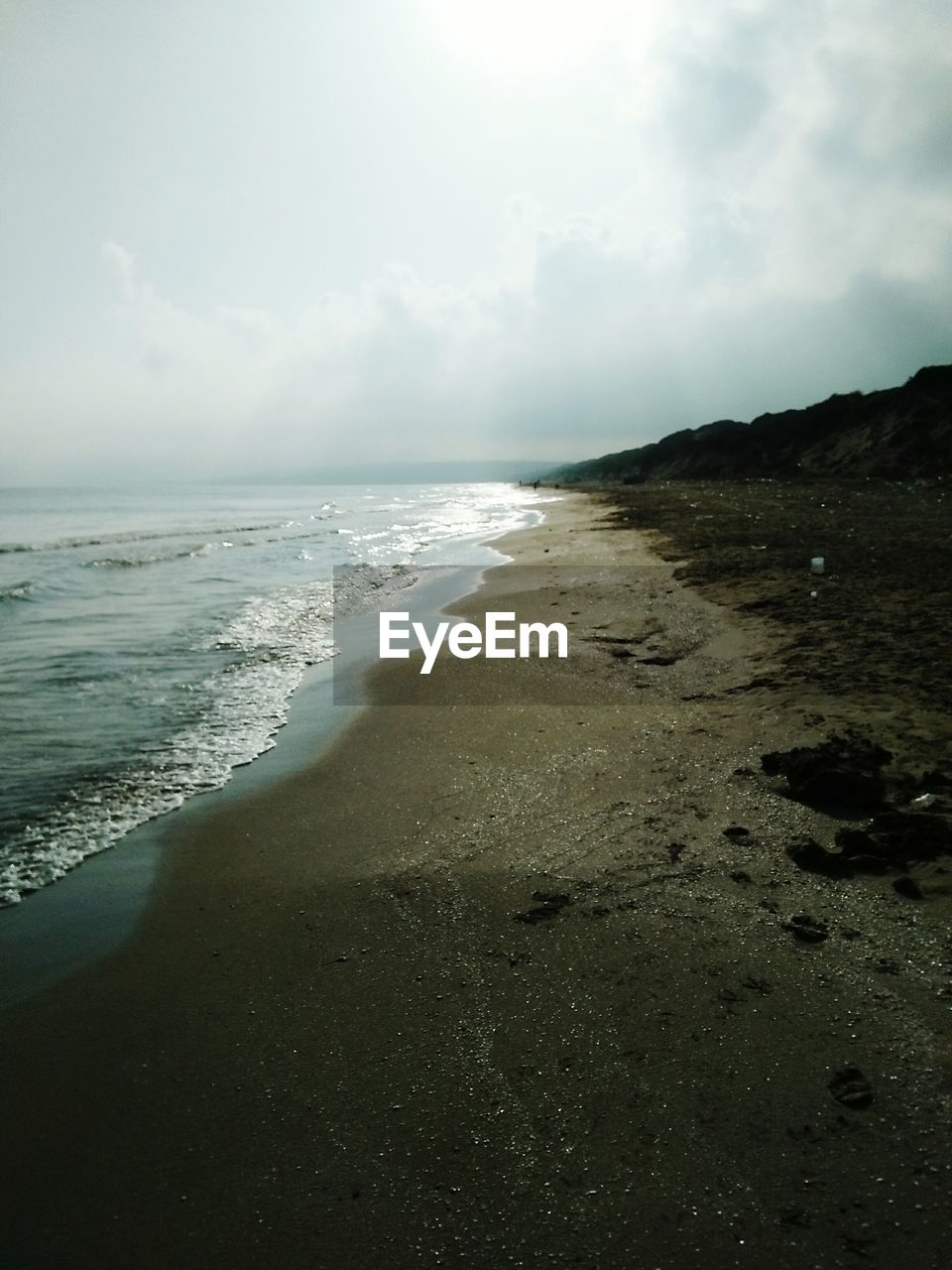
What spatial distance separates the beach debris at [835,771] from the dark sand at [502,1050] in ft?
0.71

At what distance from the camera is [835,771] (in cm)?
513

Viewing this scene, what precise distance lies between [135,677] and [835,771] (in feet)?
28.8

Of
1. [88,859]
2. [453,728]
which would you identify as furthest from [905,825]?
[88,859]

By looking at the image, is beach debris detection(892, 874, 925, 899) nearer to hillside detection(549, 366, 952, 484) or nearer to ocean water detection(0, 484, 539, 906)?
ocean water detection(0, 484, 539, 906)

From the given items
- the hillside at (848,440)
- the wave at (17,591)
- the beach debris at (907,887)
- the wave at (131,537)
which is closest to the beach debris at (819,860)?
the beach debris at (907,887)

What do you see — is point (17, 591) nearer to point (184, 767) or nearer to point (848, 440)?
point (184, 767)

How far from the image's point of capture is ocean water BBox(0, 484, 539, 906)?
6051 mm

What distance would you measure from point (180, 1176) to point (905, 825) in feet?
14.2

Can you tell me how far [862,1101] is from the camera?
2805 millimetres

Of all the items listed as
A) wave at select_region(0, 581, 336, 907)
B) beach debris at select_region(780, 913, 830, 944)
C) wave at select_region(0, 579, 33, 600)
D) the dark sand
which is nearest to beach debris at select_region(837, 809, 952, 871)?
the dark sand

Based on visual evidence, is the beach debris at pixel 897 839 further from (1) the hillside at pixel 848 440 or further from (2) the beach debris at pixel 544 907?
(1) the hillside at pixel 848 440

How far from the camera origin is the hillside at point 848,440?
4681 cm

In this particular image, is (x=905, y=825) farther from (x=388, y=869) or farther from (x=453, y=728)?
(x=453, y=728)

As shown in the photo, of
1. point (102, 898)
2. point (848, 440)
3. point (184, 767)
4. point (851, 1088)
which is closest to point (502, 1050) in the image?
point (851, 1088)
